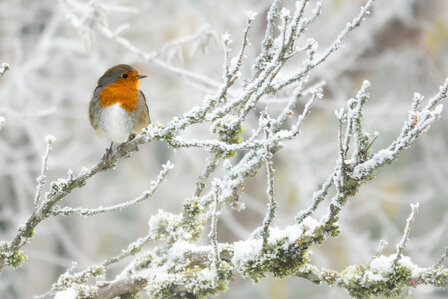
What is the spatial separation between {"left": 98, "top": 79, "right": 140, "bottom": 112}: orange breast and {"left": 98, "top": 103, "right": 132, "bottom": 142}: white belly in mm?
34

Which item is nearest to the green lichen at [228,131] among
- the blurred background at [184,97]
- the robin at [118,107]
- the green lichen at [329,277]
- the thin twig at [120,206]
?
the thin twig at [120,206]

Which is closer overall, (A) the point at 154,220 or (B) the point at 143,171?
(A) the point at 154,220

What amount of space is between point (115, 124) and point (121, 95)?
18 cm

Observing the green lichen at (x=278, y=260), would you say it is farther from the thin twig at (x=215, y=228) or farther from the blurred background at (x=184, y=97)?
the blurred background at (x=184, y=97)

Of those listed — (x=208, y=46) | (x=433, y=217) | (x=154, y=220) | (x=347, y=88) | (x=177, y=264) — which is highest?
(x=433, y=217)

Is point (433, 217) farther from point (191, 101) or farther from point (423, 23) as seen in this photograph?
point (191, 101)

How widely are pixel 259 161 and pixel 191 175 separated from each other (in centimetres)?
864

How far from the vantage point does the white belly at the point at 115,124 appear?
9.78 feet

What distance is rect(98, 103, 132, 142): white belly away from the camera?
2982 mm

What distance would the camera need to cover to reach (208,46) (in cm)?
344

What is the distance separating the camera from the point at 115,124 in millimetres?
2996

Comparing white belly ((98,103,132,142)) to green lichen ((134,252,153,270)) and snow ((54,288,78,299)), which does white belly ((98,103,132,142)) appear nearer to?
green lichen ((134,252,153,270))

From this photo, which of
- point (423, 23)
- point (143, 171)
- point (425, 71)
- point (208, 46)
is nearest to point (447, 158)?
point (425, 71)

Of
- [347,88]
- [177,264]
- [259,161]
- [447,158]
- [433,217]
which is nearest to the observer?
[177,264]
